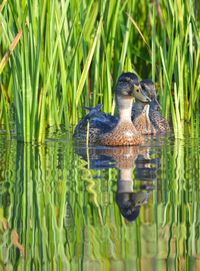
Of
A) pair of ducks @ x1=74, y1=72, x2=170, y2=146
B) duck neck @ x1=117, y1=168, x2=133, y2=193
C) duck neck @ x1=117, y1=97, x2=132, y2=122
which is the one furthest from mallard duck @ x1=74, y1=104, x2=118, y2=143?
duck neck @ x1=117, y1=168, x2=133, y2=193

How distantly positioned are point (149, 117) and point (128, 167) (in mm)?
3832

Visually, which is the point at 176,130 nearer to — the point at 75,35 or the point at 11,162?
the point at 75,35

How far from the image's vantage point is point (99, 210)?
19.6 ft

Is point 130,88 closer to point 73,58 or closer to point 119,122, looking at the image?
point 119,122

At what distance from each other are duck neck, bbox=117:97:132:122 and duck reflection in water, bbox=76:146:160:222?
0.55 m

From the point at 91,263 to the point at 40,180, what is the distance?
90.6 inches

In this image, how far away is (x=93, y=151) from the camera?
29.7 ft

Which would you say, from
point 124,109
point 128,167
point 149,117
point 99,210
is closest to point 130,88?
point 124,109

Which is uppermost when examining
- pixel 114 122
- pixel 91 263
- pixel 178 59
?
pixel 178 59

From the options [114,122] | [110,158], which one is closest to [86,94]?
[114,122]

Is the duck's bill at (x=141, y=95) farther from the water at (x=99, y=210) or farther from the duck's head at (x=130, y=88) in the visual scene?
the water at (x=99, y=210)

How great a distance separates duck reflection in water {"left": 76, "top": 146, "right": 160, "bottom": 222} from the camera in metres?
6.20

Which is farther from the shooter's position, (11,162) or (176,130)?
(176,130)

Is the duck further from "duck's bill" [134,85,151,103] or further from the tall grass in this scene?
the tall grass
